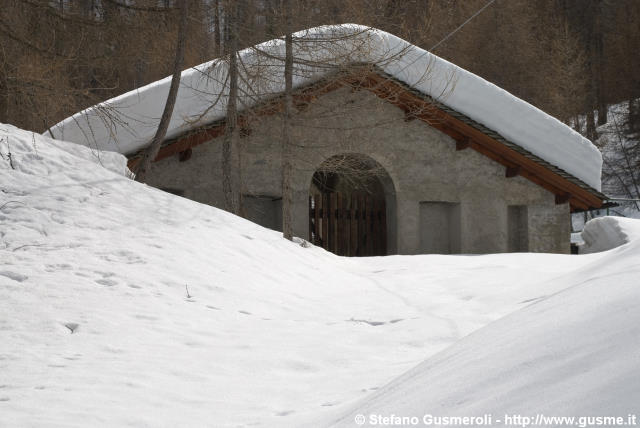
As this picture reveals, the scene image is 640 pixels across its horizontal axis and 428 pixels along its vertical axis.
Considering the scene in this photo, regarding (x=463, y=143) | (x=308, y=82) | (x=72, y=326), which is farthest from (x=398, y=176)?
(x=72, y=326)

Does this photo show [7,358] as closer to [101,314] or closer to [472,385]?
[101,314]

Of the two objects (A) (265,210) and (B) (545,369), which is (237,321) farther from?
(A) (265,210)

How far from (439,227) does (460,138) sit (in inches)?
77.0

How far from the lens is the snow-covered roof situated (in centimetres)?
934

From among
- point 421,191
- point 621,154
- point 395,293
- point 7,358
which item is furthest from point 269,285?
point 621,154

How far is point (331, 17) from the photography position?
10234mm

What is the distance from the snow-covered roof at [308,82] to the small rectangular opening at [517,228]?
1383mm

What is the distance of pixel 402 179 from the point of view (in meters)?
13.3

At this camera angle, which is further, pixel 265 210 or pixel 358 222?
pixel 358 222

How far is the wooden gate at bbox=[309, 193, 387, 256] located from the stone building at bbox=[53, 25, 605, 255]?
0.02 metres

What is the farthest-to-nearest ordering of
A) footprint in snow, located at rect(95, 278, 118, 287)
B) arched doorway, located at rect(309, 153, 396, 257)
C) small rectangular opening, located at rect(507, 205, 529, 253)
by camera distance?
small rectangular opening, located at rect(507, 205, 529, 253) → arched doorway, located at rect(309, 153, 396, 257) → footprint in snow, located at rect(95, 278, 118, 287)

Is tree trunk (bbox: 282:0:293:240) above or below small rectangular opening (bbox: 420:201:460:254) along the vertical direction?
above

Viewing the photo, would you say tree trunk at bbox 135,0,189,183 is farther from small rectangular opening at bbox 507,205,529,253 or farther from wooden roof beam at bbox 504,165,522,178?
small rectangular opening at bbox 507,205,529,253

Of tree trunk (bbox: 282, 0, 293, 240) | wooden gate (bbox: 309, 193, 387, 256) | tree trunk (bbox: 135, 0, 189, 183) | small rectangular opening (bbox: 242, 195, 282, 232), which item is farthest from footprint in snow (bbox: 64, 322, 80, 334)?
wooden gate (bbox: 309, 193, 387, 256)
